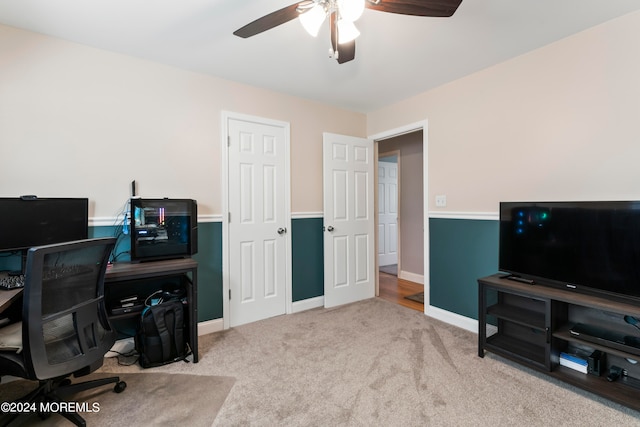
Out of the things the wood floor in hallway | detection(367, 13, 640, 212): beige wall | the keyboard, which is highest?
detection(367, 13, 640, 212): beige wall

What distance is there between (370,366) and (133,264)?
199cm

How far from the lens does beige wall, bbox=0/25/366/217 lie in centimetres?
215

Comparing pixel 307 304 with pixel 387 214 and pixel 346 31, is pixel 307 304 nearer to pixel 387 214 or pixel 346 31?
pixel 346 31

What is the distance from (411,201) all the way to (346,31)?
147 inches

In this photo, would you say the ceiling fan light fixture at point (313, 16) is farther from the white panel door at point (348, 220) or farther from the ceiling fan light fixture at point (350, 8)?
the white panel door at point (348, 220)

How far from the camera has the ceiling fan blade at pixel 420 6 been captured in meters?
1.41

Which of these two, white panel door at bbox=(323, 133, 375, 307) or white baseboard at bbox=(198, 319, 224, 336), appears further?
white panel door at bbox=(323, 133, 375, 307)

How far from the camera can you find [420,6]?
144 cm

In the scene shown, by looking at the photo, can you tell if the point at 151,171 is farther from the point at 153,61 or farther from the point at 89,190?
the point at 153,61

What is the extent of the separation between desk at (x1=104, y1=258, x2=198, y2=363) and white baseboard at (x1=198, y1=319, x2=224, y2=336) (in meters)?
0.45

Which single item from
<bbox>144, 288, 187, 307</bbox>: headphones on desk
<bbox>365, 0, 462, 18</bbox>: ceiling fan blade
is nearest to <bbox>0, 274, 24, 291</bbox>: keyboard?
<bbox>144, 288, 187, 307</bbox>: headphones on desk

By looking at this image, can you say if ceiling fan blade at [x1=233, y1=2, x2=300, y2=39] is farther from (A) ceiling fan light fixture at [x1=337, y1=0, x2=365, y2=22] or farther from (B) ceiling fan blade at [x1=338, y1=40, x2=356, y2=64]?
(B) ceiling fan blade at [x1=338, y1=40, x2=356, y2=64]

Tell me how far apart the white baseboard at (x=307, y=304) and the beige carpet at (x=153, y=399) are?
1.35 metres

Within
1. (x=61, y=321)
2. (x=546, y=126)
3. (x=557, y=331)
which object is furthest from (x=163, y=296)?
(x=546, y=126)
